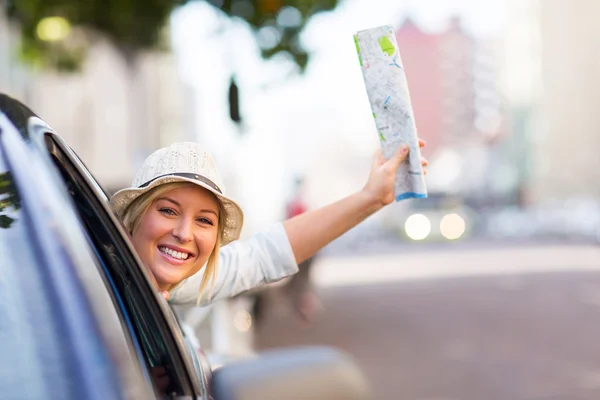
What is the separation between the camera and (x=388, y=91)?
2.37 meters

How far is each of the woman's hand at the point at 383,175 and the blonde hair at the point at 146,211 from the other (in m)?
0.43

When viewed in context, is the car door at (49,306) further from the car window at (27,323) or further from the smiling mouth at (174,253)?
the smiling mouth at (174,253)

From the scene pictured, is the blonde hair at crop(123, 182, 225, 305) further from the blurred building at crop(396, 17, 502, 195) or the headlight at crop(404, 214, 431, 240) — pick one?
the blurred building at crop(396, 17, 502, 195)

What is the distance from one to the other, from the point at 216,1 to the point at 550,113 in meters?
83.2

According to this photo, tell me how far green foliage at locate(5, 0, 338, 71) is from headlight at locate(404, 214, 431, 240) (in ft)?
87.6

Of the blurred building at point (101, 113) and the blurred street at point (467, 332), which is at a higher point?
the blurred building at point (101, 113)

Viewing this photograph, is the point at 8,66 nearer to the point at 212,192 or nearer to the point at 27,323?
the point at 212,192

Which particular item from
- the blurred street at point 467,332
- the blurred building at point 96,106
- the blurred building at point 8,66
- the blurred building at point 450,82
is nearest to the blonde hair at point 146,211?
the blurred street at point 467,332

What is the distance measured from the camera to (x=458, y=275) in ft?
65.1

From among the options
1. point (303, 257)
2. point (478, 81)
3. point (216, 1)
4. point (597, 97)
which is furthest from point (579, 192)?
point (478, 81)

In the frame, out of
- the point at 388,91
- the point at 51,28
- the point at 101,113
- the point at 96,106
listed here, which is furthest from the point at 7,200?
the point at 101,113

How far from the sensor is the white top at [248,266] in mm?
2541

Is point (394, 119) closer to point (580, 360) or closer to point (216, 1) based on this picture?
point (580, 360)

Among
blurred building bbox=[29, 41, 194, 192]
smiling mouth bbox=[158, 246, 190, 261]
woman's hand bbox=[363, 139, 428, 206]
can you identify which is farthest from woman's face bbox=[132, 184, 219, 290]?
blurred building bbox=[29, 41, 194, 192]
